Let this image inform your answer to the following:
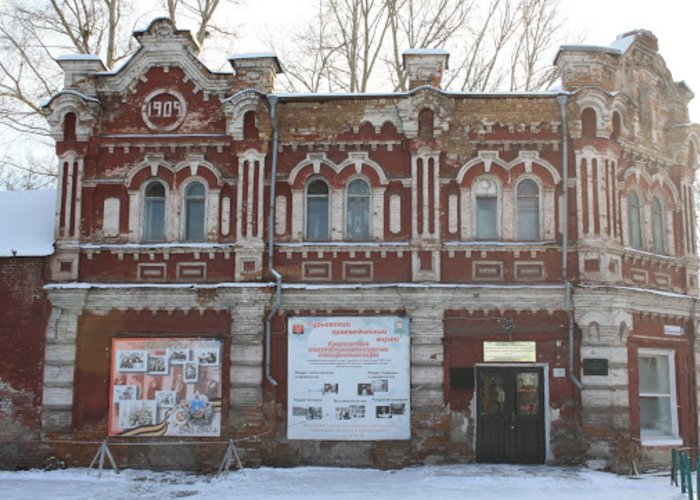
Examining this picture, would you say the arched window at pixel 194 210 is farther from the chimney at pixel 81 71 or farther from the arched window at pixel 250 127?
the chimney at pixel 81 71

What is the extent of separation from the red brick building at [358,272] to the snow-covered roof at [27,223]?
560mm

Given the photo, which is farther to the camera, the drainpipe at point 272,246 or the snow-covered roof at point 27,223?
the snow-covered roof at point 27,223

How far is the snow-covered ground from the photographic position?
12.0 meters

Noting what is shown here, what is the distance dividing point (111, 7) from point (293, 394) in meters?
16.6

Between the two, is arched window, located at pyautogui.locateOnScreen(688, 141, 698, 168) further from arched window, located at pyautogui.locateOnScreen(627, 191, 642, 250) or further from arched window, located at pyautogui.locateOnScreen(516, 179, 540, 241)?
arched window, located at pyautogui.locateOnScreen(516, 179, 540, 241)

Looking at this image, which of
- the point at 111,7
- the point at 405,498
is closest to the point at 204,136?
the point at 405,498

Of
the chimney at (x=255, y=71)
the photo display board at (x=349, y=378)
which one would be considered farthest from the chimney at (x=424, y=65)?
the photo display board at (x=349, y=378)

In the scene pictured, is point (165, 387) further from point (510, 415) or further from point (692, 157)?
point (692, 157)

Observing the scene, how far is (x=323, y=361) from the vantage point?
1459 cm

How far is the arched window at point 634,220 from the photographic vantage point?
1563 centimetres

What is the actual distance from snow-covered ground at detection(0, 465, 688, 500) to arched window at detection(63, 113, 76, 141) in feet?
21.0

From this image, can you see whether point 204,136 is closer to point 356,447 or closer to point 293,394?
point 293,394

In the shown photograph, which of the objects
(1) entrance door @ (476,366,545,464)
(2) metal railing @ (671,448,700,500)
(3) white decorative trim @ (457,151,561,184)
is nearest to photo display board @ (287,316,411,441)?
(1) entrance door @ (476,366,545,464)

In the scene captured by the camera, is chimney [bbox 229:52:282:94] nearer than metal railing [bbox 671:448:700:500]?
No
